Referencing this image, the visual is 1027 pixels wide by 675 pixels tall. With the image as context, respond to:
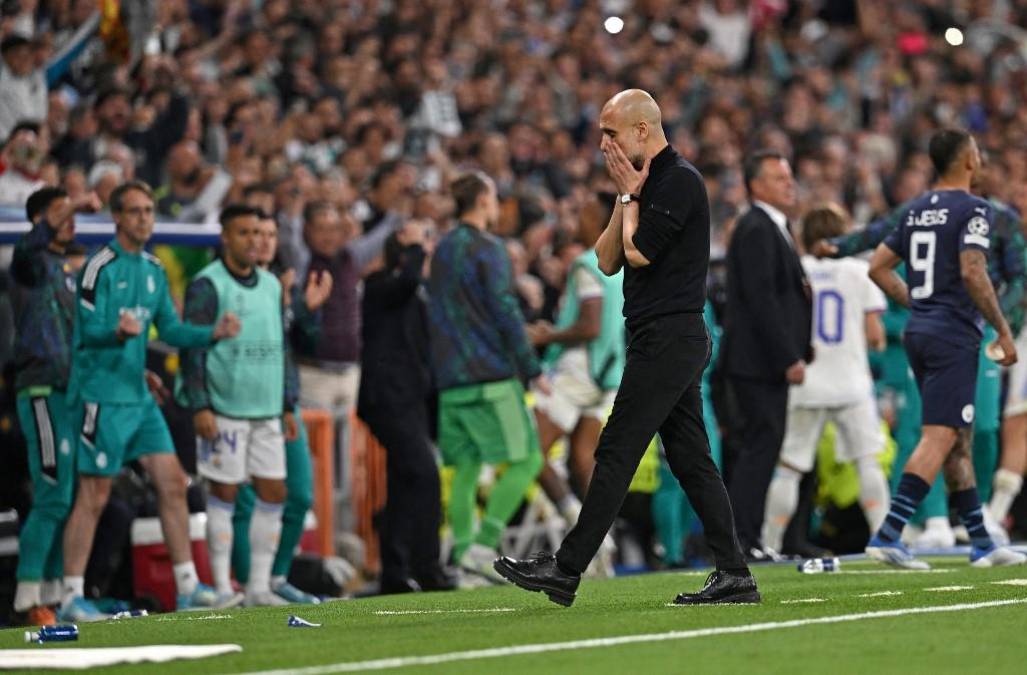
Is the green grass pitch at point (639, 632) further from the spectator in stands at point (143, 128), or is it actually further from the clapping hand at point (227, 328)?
the spectator in stands at point (143, 128)

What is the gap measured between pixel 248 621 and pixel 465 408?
3.97 metres

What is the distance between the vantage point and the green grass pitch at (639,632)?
6.99 metres

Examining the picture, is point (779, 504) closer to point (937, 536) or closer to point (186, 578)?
point (937, 536)

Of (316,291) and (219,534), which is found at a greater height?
(316,291)

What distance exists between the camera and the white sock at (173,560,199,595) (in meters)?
11.6

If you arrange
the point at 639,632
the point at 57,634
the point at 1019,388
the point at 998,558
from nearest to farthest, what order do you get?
the point at 639,632, the point at 57,634, the point at 998,558, the point at 1019,388

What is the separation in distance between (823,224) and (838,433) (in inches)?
53.4

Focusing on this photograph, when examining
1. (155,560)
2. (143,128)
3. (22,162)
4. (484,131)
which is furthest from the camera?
(484,131)

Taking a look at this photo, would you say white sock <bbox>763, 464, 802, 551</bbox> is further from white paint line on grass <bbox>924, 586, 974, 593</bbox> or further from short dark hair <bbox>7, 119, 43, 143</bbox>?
short dark hair <bbox>7, 119, 43, 143</bbox>

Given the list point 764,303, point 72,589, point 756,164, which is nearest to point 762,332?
point 764,303

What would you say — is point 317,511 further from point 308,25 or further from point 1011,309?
point 308,25

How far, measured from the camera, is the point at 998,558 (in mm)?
11820

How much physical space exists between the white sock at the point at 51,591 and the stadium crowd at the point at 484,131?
49.6 inches

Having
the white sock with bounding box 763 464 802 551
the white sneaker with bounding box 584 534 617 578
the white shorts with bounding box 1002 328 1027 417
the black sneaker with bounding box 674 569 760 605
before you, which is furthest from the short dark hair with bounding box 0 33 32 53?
the black sneaker with bounding box 674 569 760 605
